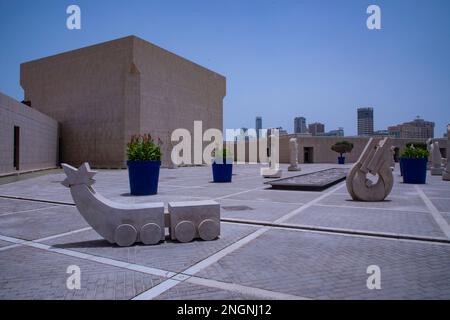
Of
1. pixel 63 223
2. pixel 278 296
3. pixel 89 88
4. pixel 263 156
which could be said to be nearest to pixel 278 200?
pixel 63 223

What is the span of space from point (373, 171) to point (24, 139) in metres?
25.4

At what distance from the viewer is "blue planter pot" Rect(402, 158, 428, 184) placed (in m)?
16.8

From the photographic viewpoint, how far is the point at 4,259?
463 centimetres

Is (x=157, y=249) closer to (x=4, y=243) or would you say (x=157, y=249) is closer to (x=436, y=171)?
(x=4, y=243)

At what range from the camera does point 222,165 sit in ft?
57.4

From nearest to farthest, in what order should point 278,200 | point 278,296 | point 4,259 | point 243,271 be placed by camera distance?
point 278,296, point 243,271, point 4,259, point 278,200

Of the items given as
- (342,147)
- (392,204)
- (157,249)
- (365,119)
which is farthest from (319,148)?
(365,119)

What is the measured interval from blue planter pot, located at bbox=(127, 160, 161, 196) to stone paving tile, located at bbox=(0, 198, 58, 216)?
2929mm

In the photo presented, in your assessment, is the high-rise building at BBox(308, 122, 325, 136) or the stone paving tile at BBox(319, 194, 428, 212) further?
the high-rise building at BBox(308, 122, 325, 136)

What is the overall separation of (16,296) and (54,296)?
40 cm

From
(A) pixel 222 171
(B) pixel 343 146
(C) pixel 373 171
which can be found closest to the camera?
(C) pixel 373 171

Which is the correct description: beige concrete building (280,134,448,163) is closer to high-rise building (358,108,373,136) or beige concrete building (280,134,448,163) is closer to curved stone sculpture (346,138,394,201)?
curved stone sculpture (346,138,394,201)

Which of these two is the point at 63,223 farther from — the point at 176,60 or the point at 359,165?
the point at 176,60

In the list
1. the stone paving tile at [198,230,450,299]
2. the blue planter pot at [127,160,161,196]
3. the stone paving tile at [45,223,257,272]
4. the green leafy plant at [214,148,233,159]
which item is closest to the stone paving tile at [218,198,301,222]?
the stone paving tile at [45,223,257,272]
